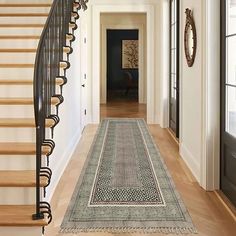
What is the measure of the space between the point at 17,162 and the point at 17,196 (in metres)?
0.32

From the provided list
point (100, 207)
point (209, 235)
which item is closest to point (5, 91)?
point (100, 207)

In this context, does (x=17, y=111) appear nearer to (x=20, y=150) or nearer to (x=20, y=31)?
(x=20, y=150)

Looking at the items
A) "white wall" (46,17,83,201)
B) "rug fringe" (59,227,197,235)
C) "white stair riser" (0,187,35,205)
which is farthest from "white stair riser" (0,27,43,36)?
"rug fringe" (59,227,197,235)

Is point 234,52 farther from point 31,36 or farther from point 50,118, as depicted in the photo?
point 31,36

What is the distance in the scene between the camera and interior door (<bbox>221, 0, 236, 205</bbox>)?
3664 millimetres

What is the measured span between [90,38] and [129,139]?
292cm

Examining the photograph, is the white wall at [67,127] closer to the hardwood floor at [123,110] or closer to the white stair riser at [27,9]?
the white stair riser at [27,9]

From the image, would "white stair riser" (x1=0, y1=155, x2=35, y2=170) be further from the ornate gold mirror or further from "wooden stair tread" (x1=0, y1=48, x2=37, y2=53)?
the ornate gold mirror

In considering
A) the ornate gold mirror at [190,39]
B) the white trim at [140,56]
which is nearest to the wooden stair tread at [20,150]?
the ornate gold mirror at [190,39]

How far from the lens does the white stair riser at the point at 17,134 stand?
367 centimetres

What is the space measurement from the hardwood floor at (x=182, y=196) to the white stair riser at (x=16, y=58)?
1.38m

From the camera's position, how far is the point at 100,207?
3666 millimetres

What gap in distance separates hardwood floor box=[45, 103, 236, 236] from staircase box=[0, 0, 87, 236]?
269 mm

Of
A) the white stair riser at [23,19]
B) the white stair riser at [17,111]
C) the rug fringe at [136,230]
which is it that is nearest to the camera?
the rug fringe at [136,230]
